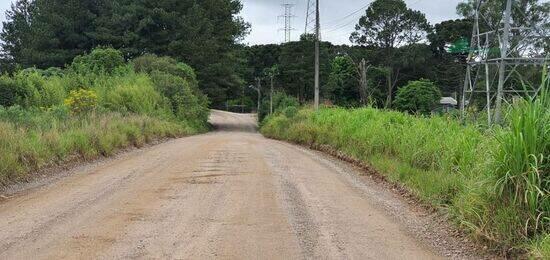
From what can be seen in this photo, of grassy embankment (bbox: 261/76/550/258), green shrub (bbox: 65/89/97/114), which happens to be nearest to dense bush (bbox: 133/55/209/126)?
green shrub (bbox: 65/89/97/114)

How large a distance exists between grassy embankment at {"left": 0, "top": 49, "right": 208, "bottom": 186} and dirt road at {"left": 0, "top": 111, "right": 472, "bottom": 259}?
1.10 m

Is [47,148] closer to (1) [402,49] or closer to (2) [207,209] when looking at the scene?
(2) [207,209]

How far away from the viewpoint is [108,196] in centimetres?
866

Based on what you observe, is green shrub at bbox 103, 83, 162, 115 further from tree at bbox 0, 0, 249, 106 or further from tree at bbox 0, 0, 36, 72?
tree at bbox 0, 0, 36, 72

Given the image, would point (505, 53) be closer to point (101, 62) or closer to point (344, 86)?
point (101, 62)

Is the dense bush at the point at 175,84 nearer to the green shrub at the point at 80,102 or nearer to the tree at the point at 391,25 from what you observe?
the green shrub at the point at 80,102

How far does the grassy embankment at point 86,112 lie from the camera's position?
11336mm

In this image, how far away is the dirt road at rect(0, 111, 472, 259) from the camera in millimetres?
5785

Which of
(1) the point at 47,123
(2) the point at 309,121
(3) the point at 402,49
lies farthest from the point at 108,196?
(3) the point at 402,49

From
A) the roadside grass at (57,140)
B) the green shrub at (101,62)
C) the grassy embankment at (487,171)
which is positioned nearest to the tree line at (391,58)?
the green shrub at (101,62)

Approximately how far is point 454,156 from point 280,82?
6229 cm

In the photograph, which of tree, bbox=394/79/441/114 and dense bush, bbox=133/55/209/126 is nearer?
dense bush, bbox=133/55/209/126

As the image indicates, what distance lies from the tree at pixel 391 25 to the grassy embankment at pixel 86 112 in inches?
1678

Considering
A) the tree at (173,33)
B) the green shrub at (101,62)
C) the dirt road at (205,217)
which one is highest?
the tree at (173,33)
